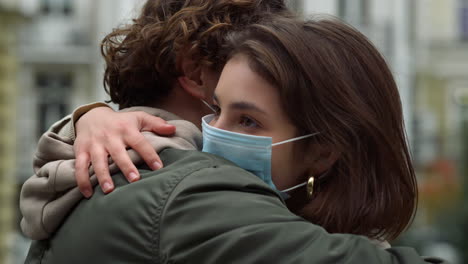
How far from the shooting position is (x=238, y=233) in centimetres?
193

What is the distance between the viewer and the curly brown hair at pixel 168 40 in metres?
2.48

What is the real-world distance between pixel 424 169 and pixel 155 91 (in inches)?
718

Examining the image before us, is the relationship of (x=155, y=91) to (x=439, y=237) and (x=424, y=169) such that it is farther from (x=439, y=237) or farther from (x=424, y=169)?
(x=424, y=169)

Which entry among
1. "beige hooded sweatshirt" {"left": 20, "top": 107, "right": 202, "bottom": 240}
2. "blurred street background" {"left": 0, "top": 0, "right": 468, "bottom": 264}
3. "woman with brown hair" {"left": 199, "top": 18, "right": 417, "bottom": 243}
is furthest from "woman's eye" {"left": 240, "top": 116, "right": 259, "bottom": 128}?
"blurred street background" {"left": 0, "top": 0, "right": 468, "bottom": 264}

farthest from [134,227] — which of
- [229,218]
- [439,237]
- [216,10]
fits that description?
[439,237]

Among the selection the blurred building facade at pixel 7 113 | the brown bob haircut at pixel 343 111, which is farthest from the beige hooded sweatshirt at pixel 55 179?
the blurred building facade at pixel 7 113

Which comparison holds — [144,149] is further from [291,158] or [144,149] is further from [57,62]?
[57,62]

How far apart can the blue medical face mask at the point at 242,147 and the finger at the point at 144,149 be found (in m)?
0.18

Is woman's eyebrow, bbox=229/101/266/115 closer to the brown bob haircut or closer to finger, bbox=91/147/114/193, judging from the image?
the brown bob haircut

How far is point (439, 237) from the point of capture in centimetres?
1641

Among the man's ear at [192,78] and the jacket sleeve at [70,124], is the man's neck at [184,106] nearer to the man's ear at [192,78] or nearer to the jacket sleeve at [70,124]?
the man's ear at [192,78]

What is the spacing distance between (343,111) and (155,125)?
44 cm

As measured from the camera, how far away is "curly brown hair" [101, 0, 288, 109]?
8.14 feet

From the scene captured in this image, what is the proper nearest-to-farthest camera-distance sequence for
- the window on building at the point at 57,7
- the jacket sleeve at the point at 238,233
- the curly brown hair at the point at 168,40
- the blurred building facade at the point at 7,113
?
the jacket sleeve at the point at 238,233 < the curly brown hair at the point at 168,40 < the blurred building facade at the point at 7,113 < the window on building at the point at 57,7
